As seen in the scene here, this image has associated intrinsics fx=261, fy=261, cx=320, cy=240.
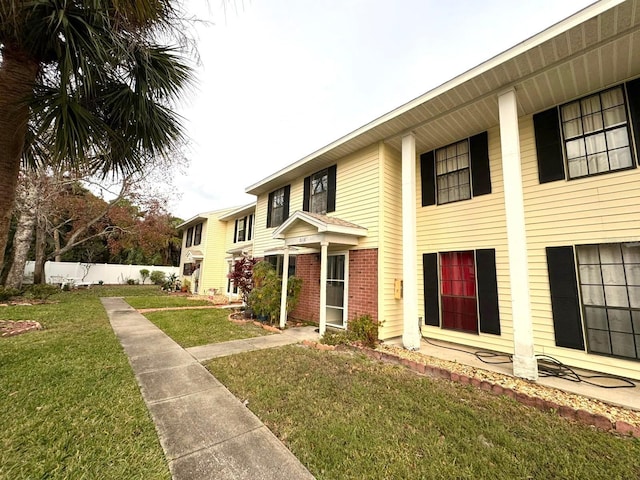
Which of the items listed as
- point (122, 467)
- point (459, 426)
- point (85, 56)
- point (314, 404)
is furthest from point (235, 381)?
point (85, 56)

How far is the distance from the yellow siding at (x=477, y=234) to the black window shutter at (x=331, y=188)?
258 cm

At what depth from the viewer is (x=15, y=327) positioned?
6211 millimetres

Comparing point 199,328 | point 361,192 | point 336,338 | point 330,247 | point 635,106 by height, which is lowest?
point 199,328

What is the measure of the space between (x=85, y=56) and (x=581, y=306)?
8608mm

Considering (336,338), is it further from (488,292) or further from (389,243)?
(488,292)

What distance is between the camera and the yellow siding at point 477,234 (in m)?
5.42

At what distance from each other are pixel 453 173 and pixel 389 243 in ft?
7.77

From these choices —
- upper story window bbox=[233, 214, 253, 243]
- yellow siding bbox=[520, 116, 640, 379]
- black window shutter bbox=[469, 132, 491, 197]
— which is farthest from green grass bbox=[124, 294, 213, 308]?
yellow siding bbox=[520, 116, 640, 379]

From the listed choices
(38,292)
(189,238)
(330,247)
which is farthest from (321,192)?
(189,238)

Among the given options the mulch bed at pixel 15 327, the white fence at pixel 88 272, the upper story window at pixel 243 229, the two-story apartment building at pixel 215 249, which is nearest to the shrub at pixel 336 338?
the mulch bed at pixel 15 327

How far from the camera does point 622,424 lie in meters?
2.83

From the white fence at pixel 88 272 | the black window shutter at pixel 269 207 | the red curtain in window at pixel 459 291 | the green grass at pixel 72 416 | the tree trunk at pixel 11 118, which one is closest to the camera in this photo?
the green grass at pixel 72 416

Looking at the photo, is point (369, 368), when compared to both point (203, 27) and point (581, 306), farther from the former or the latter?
point (203, 27)

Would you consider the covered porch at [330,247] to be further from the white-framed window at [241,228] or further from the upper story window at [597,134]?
the white-framed window at [241,228]
